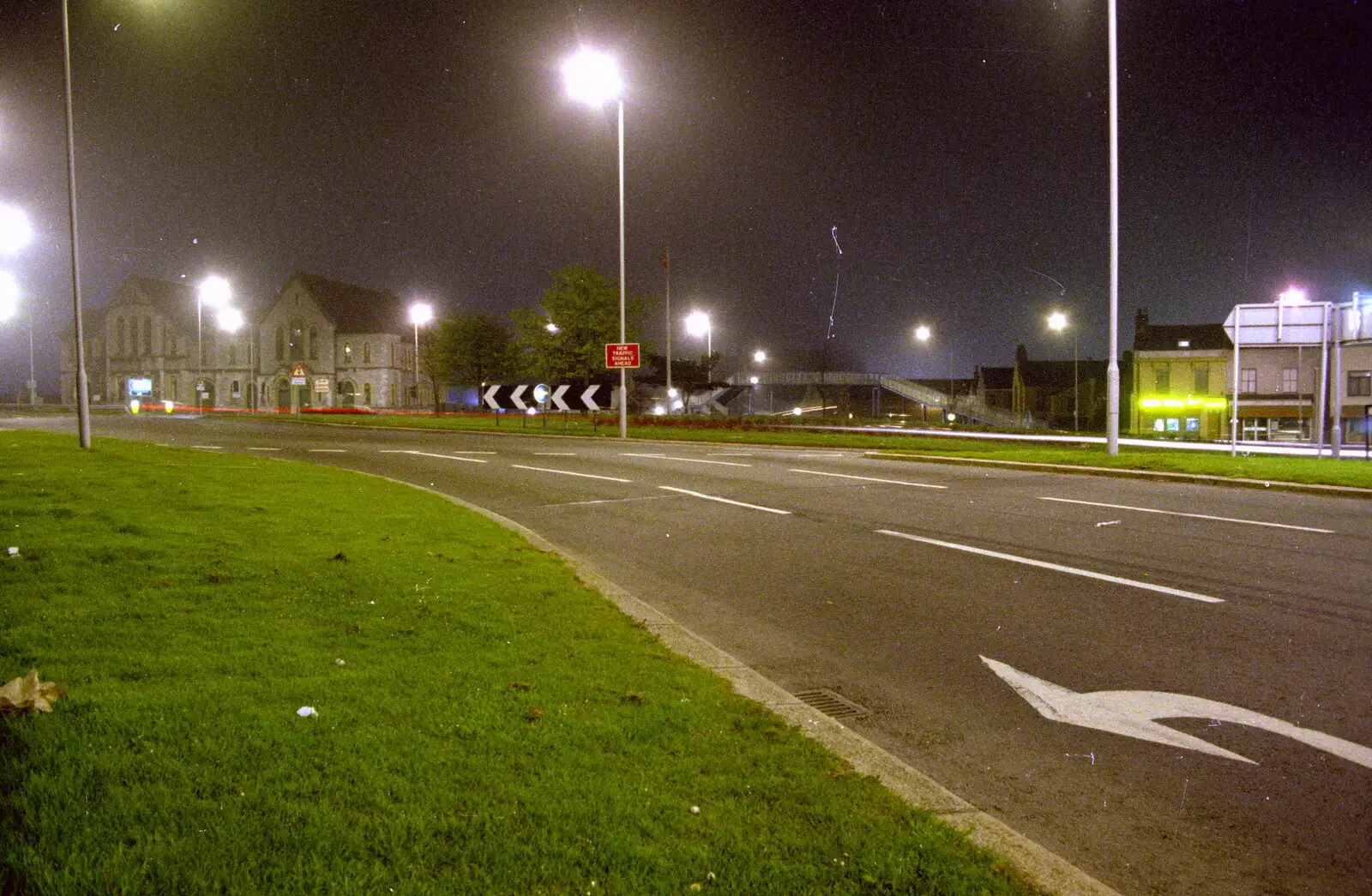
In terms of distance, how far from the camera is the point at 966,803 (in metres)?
3.64

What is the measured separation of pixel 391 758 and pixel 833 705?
2.69m

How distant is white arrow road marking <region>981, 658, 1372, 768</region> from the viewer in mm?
4449

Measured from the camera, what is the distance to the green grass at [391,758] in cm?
279

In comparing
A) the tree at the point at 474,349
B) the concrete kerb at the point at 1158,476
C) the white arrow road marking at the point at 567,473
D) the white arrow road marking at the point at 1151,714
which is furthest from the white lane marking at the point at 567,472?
the tree at the point at 474,349

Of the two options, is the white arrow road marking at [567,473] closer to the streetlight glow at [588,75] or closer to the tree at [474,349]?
the streetlight glow at [588,75]

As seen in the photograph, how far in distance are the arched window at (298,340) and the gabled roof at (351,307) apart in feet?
9.72

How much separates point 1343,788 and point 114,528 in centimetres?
924

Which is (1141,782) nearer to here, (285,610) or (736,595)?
(736,595)

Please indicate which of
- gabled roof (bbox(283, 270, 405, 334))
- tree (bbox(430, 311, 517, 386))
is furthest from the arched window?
tree (bbox(430, 311, 517, 386))

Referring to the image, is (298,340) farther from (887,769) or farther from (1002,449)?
(887,769)

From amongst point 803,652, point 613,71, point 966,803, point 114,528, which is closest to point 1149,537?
point 803,652

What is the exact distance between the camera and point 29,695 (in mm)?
3736

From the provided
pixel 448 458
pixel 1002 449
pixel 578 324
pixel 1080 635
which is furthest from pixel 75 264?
pixel 578 324

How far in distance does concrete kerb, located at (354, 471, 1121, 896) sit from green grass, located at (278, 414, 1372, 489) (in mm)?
14123
